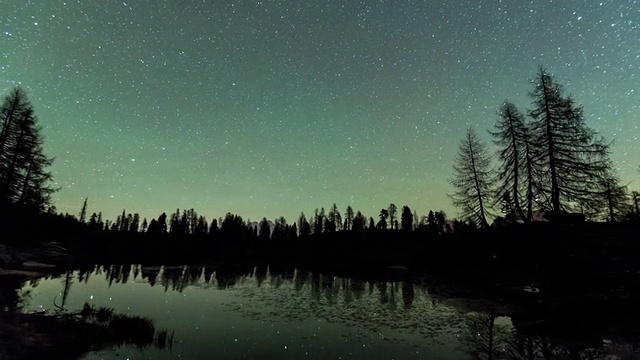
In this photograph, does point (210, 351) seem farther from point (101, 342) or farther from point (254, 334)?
point (101, 342)

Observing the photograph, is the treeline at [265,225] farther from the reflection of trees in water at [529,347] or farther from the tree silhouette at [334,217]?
the reflection of trees in water at [529,347]

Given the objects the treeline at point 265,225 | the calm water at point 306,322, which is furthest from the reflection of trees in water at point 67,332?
the treeline at point 265,225

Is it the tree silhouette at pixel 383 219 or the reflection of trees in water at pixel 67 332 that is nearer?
the reflection of trees in water at pixel 67 332

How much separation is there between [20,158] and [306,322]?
3807 centimetres

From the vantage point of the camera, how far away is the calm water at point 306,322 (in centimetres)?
1141

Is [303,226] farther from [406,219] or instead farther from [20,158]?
[20,158]

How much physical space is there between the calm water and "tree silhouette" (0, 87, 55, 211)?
14306 mm

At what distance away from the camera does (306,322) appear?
16016mm

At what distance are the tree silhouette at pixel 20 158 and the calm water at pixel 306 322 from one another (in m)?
14.3

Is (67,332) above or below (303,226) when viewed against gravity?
below

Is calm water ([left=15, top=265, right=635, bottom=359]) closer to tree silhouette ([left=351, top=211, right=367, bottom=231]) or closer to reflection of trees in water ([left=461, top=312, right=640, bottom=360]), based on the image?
reflection of trees in water ([left=461, top=312, right=640, bottom=360])

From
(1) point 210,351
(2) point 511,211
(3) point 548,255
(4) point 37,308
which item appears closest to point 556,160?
(2) point 511,211

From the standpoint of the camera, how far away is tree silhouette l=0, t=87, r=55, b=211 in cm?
3259

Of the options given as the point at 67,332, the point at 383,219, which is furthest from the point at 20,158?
the point at 383,219
